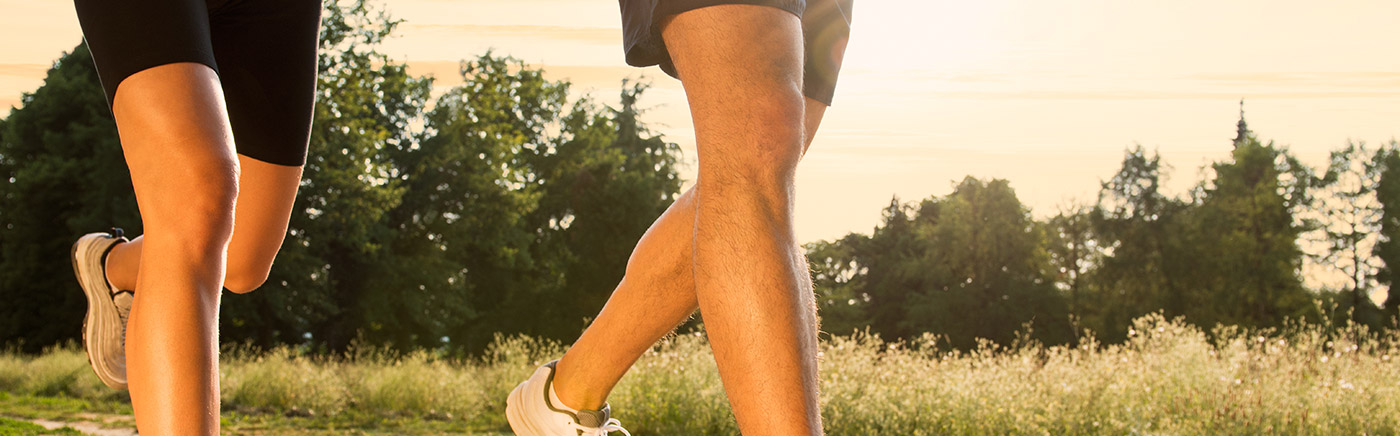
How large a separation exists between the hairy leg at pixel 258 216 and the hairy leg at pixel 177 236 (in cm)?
66

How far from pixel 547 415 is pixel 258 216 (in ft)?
2.55

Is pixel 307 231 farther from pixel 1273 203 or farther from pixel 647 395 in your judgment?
pixel 1273 203

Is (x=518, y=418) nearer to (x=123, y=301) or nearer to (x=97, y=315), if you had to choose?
(x=123, y=301)

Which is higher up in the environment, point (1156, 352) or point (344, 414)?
point (1156, 352)

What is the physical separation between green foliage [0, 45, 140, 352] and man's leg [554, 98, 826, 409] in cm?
2702

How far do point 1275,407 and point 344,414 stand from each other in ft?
18.8

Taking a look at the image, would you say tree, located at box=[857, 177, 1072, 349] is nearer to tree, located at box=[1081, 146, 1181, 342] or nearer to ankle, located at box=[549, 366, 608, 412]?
tree, located at box=[1081, 146, 1181, 342]

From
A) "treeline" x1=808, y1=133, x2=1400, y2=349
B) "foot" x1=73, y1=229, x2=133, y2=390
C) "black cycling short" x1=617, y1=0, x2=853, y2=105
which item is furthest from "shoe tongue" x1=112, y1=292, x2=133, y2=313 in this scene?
"treeline" x1=808, y1=133, x2=1400, y2=349

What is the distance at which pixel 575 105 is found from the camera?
119 ft

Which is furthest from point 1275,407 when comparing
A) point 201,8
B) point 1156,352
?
point 201,8

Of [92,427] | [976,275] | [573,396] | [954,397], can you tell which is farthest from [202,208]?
[976,275]

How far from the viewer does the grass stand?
534 centimetres

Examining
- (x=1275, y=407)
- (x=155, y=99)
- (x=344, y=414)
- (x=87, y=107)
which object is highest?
(x=87, y=107)

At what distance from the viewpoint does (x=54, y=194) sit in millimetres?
27469
